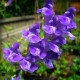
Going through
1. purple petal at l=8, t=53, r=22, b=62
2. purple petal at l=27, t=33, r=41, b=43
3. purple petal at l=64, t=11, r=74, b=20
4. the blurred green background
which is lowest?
the blurred green background

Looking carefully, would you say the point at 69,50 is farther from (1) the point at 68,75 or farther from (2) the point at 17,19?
(1) the point at 68,75

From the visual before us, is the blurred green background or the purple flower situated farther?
the blurred green background

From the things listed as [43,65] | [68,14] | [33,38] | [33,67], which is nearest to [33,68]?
[33,67]

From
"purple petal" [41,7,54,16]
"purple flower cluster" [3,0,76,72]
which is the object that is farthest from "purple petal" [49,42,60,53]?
"purple petal" [41,7,54,16]

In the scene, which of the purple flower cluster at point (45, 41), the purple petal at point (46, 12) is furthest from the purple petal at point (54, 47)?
the purple petal at point (46, 12)

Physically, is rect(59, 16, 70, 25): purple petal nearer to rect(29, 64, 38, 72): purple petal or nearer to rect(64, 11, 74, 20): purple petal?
rect(64, 11, 74, 20): purple petal

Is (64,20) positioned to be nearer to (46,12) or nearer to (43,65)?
(46,12)

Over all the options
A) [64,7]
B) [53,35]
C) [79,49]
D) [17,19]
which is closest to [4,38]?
[17,19]

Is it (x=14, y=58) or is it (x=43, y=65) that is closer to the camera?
(x=14, y=58)

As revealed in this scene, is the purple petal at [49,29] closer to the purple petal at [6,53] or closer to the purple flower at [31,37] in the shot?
the purple flower at [31,37]
